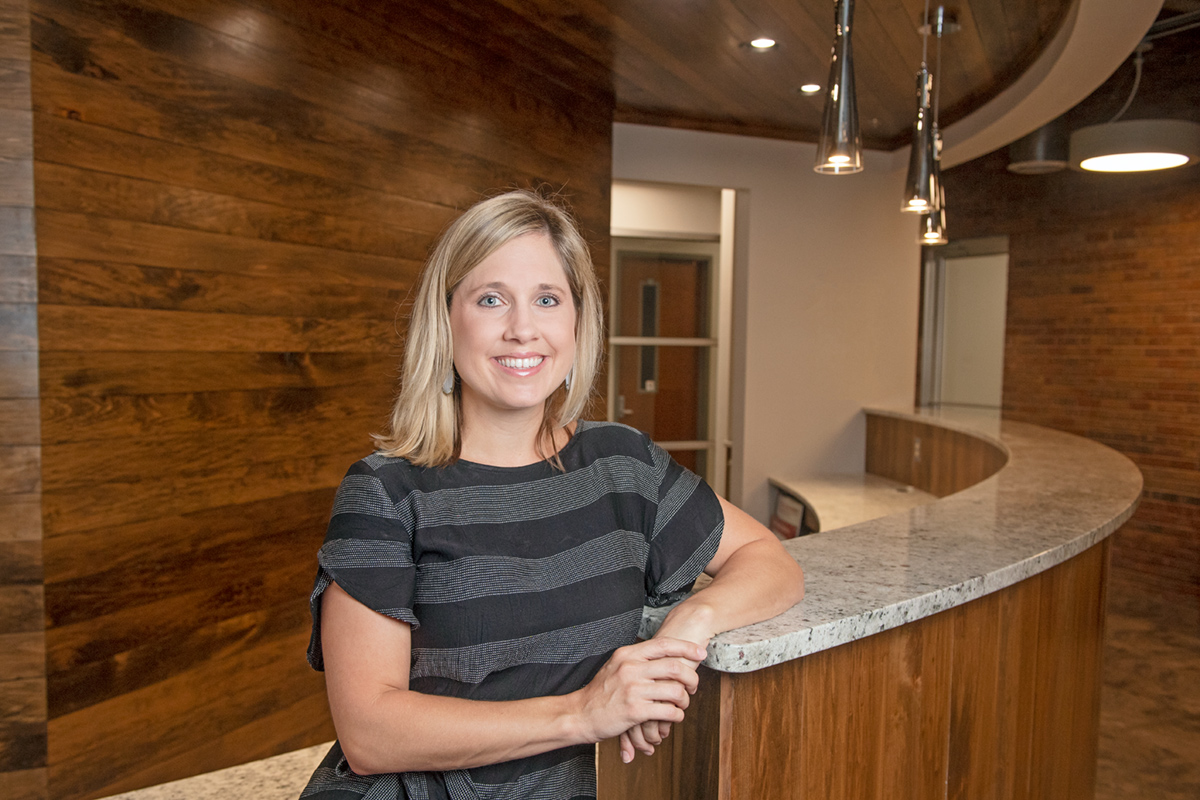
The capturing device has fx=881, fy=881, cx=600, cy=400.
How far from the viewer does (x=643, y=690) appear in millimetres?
1046

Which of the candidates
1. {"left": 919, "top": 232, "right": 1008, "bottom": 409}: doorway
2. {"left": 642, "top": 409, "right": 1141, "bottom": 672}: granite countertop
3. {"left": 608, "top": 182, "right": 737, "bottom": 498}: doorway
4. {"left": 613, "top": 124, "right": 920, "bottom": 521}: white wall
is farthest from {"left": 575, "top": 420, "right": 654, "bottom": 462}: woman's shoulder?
{"left": 919, "top": 232, "right": 1008, "bottom": 409}: doorway

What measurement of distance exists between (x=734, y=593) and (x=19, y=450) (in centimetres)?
189

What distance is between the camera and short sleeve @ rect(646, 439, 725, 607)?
1315mm

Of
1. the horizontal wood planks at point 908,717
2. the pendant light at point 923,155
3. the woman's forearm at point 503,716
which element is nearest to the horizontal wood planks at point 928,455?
the pendant light at point 923,155

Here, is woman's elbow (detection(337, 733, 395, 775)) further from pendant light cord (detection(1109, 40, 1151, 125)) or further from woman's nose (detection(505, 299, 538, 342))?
pendant light cord (detection(1109, 40, 1151, 125))

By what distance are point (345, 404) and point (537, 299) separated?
194 cm

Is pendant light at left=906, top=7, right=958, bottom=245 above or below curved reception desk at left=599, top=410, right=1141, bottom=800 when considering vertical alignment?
above

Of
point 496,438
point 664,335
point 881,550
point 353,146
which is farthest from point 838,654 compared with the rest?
point 664,335

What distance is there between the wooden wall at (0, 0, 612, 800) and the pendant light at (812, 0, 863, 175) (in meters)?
0.88

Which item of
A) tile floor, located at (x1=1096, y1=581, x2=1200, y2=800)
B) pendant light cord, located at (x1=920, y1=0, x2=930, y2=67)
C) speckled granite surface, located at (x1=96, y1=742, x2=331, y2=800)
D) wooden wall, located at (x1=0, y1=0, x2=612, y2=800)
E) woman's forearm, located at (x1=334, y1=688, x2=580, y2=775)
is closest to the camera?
woman's forearm, located at (x1=334, y1=688, x2=580, y2=775)

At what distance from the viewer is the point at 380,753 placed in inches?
41.7

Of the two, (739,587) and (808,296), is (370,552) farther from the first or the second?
(808,296)

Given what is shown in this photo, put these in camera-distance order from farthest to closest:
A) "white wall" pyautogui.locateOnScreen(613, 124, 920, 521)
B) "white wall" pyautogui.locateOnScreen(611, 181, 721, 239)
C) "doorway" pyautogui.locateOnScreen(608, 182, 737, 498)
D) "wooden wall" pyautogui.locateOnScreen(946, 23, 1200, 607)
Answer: "doorway" pyautogui.locateOnScreen(608, 182, 737, 498) < "white wall" pyautogui.locateOnScreen(611, 181, 721, 239) < "wooden wall" pyautogui.locateOnScreen(946, 23, 1200, 607) < "white wall" pyautogui.locateOnScreen(613, 124, 920, 521)

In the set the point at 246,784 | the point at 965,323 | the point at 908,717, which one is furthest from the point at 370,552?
the point at 965,323
